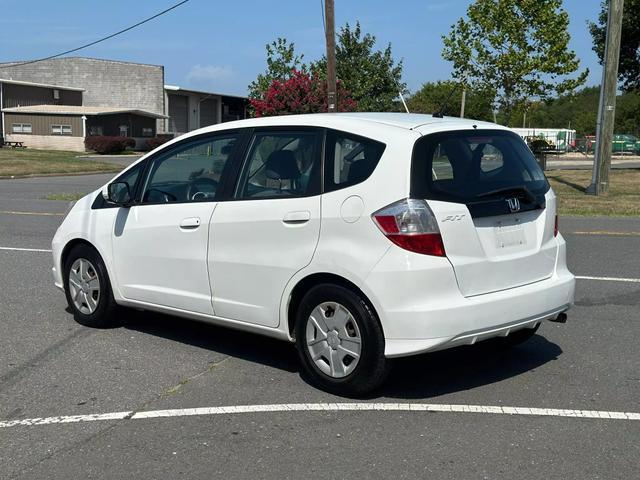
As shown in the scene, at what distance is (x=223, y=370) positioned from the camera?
556 centimetres

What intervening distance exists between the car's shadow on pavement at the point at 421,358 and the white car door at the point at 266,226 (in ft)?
2.00

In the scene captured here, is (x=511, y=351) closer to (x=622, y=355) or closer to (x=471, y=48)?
(x=622, y=355)

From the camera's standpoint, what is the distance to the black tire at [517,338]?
5902 millimetres

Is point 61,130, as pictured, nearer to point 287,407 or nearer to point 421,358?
point 421,358

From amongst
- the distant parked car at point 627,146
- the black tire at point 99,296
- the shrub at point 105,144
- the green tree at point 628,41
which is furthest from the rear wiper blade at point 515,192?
the distant parked car at point 627,146

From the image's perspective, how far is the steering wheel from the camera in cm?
569

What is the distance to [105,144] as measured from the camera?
53.6m

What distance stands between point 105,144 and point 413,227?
170ft

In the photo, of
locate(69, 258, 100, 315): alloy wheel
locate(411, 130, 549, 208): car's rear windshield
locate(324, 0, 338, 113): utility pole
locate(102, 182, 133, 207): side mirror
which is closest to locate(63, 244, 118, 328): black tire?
locate(69, 258, 100, 315): alloy wheel

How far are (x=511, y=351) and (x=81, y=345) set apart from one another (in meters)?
3.36

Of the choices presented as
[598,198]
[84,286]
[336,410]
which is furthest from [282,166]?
[598,198]

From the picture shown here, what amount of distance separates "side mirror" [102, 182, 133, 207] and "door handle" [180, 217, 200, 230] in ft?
2.39

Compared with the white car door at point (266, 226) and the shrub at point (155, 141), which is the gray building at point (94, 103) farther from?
the white car door at point (266, 226)

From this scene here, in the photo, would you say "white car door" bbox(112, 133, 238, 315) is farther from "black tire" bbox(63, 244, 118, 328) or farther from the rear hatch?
the rear hatch
